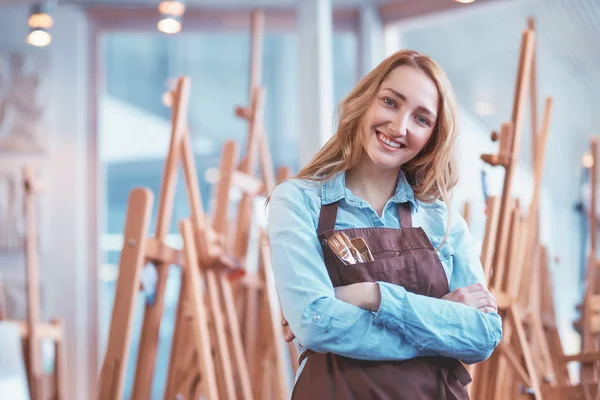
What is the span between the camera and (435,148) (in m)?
1.77

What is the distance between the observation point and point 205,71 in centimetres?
587

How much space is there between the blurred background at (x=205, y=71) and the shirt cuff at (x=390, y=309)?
334 centimetres

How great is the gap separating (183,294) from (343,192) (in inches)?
64.2

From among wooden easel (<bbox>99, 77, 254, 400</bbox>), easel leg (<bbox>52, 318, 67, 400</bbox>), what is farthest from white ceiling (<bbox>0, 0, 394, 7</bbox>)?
easel leg (<bbox>52, 318, 67, 400</bbox>)

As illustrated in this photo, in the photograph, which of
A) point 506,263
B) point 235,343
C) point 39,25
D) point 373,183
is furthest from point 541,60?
point 373,183

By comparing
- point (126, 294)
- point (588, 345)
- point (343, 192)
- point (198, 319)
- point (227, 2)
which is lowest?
point (588, 345)

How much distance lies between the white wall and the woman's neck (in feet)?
12.6

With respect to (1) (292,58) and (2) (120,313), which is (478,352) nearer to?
(2) (120,313)

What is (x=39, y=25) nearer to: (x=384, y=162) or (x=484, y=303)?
(x=384, y=162)

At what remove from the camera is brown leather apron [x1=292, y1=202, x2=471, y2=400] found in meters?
1.54

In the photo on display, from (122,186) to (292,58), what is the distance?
1.43 metres

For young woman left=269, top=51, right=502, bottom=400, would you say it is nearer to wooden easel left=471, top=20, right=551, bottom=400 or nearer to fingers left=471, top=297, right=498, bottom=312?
fingers left=471, top=297, right=498, bottom=312

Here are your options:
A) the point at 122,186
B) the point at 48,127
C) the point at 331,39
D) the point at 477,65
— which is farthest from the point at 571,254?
the point at 48,127

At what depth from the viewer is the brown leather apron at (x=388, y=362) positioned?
1.54 m
